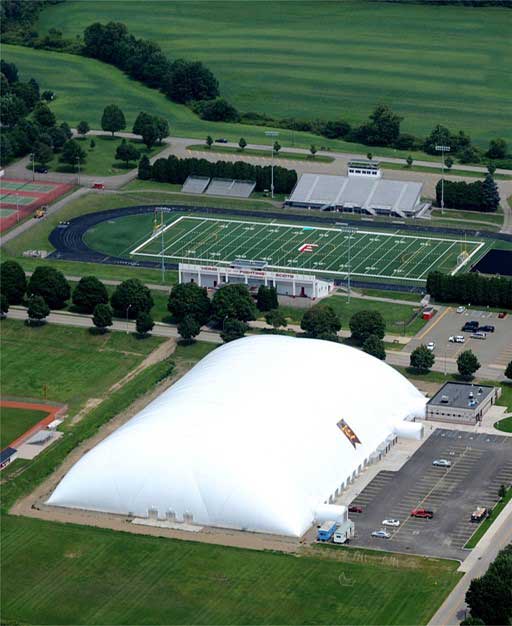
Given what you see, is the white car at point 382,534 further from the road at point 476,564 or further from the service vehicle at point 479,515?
the service vehicle at point 479,515

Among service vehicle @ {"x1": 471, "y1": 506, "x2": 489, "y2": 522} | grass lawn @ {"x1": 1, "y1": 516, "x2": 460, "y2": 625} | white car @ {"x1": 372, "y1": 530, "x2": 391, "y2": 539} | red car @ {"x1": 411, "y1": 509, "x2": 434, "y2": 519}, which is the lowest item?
grass lawn @ {"x1": 1, "y1": 516, "x2": 460, "y2": 625}

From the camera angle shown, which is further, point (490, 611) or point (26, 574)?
point (26, 574)

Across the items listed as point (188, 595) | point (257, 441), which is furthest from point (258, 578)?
point (257, 441)

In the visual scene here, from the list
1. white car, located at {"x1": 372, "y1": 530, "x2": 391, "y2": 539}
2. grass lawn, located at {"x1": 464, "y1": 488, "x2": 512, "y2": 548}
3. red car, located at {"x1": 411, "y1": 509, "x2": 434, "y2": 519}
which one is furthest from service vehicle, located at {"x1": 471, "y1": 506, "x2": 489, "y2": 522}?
white car, located at {"x1": 372, "y1": 530, "x2": 391, "y2": 539}

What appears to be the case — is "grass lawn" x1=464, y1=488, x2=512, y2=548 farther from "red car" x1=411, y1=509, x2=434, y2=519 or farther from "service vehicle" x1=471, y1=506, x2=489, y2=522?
"red car" x1=411, y1=509, x2=434, y2=519

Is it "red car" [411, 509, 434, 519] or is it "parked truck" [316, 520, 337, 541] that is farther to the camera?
"red car" [411, 509, 434, 519]

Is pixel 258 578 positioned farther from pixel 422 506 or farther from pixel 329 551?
pixel 422 506

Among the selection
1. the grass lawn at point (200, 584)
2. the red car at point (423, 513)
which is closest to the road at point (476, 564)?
the grass lawn at point (200, 584)

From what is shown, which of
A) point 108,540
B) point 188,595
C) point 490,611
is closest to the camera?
point 490,611
